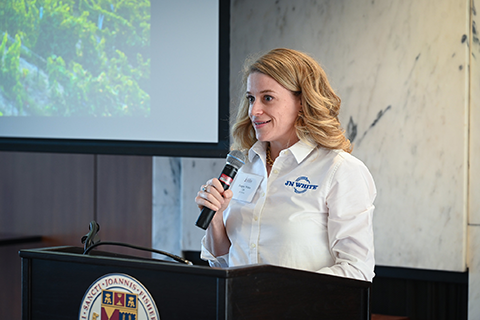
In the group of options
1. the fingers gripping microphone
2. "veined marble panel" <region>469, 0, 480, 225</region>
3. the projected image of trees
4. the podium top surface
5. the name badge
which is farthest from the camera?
the projected image of trees

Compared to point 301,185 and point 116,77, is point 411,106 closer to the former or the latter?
point 301,185

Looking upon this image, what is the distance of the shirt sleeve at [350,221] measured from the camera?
5.03ft

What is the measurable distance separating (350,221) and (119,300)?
0.77 metres

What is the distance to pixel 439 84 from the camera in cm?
271

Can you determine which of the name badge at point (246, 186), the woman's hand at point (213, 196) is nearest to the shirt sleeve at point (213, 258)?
the name badge at point (246, 186)

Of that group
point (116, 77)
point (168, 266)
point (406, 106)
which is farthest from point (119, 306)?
point (116, 77)

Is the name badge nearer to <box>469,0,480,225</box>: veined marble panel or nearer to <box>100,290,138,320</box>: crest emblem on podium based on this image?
<box>100,290,138,320</box>: crest emblem on podium

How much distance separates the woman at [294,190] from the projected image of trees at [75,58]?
4.63 feet

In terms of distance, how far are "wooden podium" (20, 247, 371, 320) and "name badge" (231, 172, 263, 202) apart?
0.57 meters

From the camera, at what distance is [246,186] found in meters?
1.85

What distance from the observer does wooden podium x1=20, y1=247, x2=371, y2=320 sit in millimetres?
1047

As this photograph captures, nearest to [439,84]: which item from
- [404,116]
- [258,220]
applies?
[404,116]

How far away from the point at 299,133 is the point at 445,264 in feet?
4.82

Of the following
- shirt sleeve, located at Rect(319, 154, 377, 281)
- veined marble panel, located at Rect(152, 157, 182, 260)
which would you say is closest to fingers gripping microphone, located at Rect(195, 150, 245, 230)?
shirt sleeve, located at Rect(319, 154, 377, 281)
